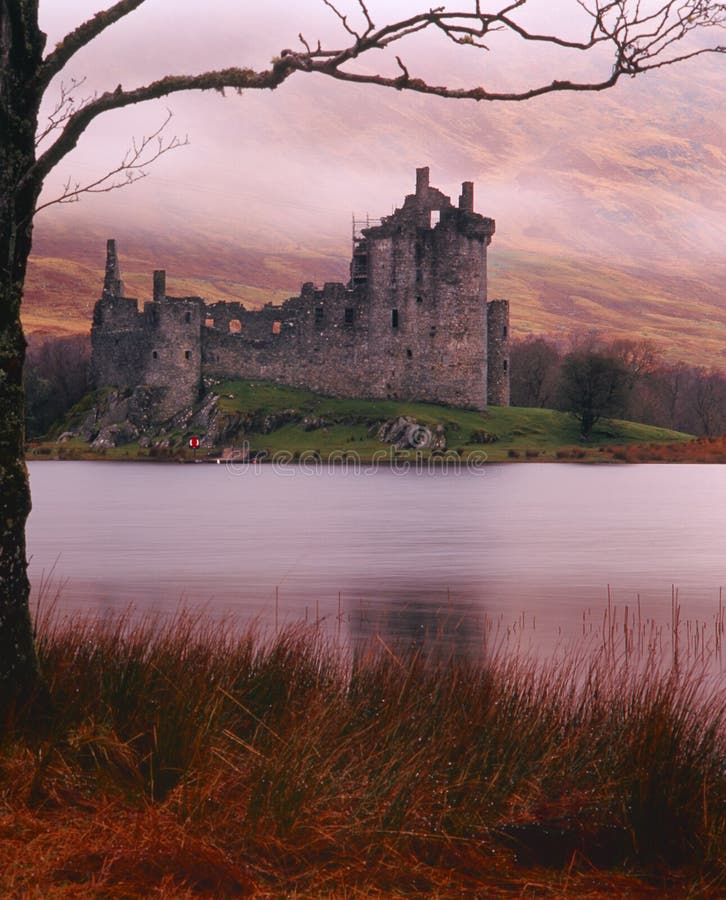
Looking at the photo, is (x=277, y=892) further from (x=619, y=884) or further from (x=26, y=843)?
(x=619, y=884)

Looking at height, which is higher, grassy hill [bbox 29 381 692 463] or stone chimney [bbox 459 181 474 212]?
stone chimney [bbox 459 181 474 212]

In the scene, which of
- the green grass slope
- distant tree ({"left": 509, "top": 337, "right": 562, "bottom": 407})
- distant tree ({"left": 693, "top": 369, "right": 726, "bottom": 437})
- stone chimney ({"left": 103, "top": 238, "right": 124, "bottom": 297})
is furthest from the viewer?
distant tree ({"left": 693, "top": 369, "right": 726, "bottom": 437})

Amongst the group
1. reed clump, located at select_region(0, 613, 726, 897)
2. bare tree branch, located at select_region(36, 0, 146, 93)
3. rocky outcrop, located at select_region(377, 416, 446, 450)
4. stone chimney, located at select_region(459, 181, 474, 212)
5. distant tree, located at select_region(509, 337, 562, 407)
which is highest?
stone chimney, located at select_region(459, 181, 474, 212)

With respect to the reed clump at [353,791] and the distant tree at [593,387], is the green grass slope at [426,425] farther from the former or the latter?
the reed clump at [353,791]

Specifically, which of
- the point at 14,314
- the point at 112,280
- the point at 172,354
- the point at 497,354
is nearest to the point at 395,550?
the point at 14,314

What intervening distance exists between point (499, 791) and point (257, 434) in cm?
6664

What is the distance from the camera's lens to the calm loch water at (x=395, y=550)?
18.1m

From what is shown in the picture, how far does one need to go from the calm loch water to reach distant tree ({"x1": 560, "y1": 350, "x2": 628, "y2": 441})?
43.4 feet

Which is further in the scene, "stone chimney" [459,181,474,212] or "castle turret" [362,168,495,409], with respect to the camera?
"stone chimney" [459,181,474,212]

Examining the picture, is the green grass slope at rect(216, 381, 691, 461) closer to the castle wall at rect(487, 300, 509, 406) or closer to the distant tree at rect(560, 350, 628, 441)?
the distant tree at rect(560, 350, 628, 441)

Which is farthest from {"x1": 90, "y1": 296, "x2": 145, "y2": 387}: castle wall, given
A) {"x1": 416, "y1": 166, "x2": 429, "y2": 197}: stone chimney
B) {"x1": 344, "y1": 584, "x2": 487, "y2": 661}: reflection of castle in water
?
{"x1": 344, "y1": 584, "x2": 487, "y2": 661}: reflection of castle in water

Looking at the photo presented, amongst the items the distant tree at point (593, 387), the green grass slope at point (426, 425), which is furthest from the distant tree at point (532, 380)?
the distant tree at point (593, 387)

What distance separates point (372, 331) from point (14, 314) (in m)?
68.6

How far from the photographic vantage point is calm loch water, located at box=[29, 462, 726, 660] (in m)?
18.1
